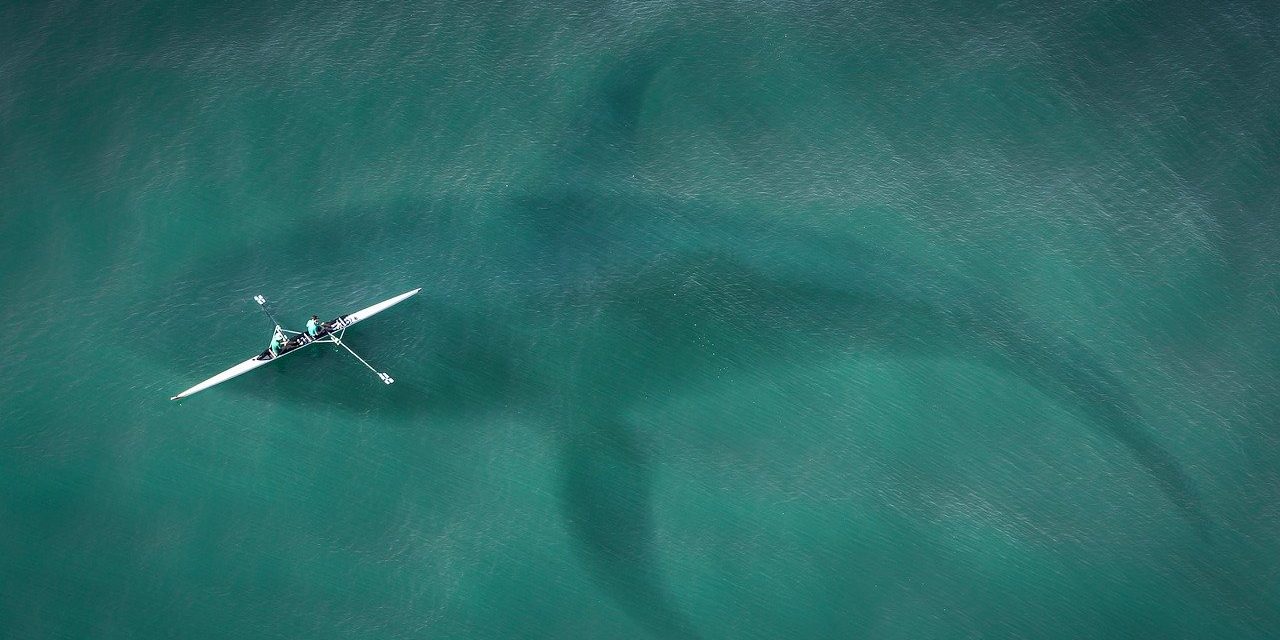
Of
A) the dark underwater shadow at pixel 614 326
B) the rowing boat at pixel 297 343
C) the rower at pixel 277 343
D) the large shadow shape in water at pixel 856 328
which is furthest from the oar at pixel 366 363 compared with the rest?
the large shadow shape in water at pixel 856 328

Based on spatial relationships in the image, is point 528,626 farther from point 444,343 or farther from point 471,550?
point 444,343

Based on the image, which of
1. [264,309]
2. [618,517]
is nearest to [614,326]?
[618,517]

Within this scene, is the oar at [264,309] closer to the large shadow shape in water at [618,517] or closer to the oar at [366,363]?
the oar at [366,363]

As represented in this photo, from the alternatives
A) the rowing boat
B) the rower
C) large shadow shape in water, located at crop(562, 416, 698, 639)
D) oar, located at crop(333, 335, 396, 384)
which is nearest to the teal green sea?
large shadow shape in water, located at crop(562, 416, 698, 639)

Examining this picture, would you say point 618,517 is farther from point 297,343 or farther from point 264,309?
point 264,309

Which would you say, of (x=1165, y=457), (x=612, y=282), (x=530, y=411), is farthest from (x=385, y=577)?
(x=1165, y=457)
